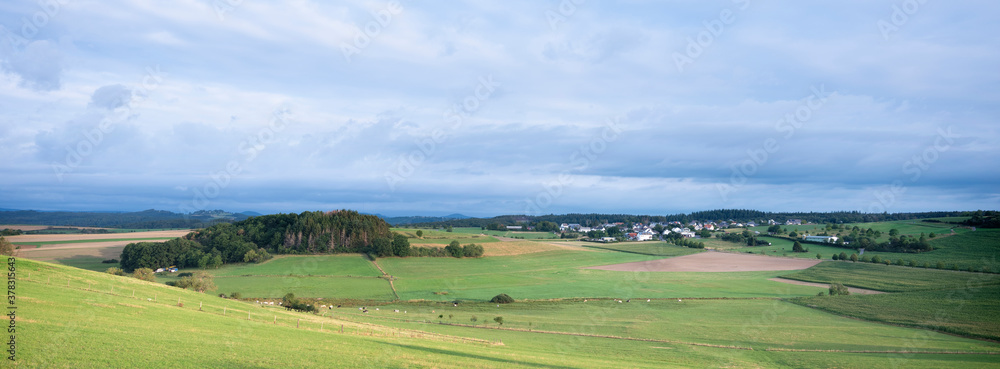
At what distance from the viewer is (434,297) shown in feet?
206

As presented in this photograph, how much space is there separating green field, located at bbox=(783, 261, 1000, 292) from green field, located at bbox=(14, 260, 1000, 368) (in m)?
28.0

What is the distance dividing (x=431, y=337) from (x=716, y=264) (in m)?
84.3

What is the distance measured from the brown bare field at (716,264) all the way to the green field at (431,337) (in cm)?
3911

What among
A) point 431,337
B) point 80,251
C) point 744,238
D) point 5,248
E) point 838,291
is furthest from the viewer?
point 744,238

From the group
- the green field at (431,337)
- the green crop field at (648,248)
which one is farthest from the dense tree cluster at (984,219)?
the green field at (431,337)

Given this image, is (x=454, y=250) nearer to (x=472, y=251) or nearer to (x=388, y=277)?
(x=472, y=251)

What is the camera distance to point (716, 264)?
3907 inches

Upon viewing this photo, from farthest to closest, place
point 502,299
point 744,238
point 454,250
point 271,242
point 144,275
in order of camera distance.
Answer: point 744,238 < point 454,250 < point 271,242 < point 502,299 < point 144,275

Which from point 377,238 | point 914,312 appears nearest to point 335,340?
point 914,312

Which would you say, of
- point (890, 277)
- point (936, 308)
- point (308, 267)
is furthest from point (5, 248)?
point (890, 277)

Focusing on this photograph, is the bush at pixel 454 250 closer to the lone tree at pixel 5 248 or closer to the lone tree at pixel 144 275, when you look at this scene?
the lone tree at pixel 144 275

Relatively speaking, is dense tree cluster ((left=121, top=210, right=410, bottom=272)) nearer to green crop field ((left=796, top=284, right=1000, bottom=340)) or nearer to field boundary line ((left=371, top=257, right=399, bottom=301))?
field boundary line ((left=371, top=257, right=399, bottom=301))

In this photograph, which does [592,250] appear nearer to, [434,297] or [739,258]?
[739,258]

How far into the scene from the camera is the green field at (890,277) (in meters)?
67.4
